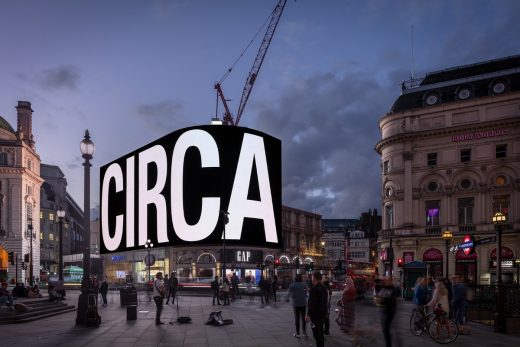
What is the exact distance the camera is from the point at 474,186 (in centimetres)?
6228

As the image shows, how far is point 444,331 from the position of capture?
56.6 feet

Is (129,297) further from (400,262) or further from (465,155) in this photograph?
(465,155)

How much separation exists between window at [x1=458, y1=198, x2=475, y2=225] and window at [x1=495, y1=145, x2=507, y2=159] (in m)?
5.52

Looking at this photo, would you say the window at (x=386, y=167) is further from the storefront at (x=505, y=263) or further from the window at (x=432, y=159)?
the storefront at (x=505, y=263)

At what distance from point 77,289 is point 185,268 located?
16558 millimetres

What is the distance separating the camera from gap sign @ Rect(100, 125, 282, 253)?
2802cm

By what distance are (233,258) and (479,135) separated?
1491 inches

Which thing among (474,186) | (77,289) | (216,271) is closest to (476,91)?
(474,186)

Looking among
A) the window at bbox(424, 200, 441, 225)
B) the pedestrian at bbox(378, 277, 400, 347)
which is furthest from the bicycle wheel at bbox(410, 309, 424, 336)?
the window at bbox(424, 200, 441, 225)

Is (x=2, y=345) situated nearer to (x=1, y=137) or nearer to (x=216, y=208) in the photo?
(x=216, y=208)

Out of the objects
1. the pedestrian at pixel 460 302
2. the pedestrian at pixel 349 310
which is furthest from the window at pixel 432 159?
the pedestrian at pixel 349 310

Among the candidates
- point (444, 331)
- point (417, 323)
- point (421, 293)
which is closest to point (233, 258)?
point (421, 293)

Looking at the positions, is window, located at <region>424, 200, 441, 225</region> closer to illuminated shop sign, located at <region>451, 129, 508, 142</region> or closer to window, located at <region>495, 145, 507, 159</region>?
illuminated shop sign, located at <region>451, 129, 508, 142</region>

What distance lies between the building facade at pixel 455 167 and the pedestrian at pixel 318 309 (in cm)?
4785
